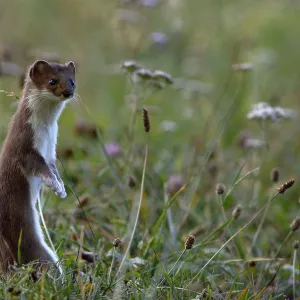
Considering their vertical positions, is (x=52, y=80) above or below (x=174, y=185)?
above

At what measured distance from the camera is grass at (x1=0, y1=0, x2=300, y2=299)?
4.24m

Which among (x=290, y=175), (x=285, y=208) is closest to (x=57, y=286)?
(x=285, y=208)

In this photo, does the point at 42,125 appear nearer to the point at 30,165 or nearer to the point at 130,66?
the point at 30,165

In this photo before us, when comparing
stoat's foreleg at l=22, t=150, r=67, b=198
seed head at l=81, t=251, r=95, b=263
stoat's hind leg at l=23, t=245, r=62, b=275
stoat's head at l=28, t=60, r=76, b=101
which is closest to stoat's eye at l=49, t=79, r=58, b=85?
stoat's head at l=28, t=60, r=76, b=101

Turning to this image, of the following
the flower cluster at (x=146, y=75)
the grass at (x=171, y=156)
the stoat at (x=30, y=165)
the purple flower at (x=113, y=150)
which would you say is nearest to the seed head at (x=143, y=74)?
the flower cluster at (x=146, y=75)

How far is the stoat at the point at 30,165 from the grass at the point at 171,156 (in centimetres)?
25

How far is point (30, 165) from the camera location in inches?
152

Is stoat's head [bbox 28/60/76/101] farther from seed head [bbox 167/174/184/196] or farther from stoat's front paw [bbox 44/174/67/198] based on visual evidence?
seed head [bbox 167/174/184/196]

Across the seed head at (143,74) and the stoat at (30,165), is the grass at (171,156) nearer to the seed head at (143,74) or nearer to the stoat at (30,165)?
the seed head at (143,74)

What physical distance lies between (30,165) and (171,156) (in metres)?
3.31

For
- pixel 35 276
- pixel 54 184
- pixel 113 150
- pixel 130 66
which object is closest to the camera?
pixel 35 276

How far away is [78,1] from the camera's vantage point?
41.7 ft

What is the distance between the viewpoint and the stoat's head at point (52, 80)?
388 cm

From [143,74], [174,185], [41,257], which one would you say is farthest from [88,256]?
[174,185]
